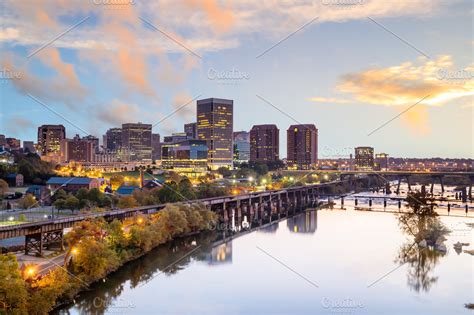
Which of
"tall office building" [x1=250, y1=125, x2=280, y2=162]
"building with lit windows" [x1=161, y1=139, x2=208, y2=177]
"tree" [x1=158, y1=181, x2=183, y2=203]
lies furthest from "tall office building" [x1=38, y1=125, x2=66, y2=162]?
"tree" [x1=158, y1=181, x2=183, y2=203]

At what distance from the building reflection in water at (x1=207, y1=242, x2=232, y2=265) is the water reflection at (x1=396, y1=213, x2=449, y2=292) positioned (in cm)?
979

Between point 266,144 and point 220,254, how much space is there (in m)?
140

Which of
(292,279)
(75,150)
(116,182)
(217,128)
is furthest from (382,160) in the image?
(292,279)

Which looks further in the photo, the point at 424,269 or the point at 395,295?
the point at 424,269

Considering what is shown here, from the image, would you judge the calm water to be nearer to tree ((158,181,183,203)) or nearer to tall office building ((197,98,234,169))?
tree ((158,181,183,203))

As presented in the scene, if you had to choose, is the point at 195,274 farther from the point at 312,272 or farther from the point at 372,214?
the point at 372,214

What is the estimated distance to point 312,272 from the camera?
23266 mm

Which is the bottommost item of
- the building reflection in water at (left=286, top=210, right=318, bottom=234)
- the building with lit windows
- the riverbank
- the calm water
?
the building reflection in water at (left=286, top=210, right=318, bottom=234)

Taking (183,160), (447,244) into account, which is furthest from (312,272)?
(183,160)

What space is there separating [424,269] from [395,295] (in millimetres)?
5080

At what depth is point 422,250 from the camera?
91.0ft

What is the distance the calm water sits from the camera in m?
18.0

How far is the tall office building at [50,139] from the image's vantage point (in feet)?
416

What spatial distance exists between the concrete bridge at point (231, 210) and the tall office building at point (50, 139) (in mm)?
82786
